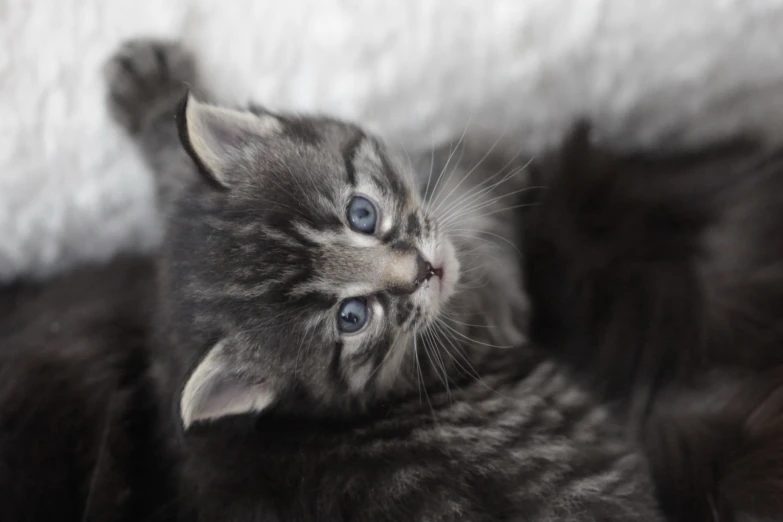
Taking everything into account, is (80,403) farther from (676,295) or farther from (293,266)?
(676,295)

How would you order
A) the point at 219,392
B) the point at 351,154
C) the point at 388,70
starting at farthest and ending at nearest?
1. the point at 388,70
2. the point at 351,154
3. the point at 219,392

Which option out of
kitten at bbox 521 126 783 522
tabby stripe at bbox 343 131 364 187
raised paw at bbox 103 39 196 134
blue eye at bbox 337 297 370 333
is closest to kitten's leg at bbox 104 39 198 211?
raised paw at bbox 103 39 196 134

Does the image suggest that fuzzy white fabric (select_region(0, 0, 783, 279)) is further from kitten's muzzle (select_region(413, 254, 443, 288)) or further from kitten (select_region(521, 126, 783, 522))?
kitten's muzzle (select_region(413, 254, 443, 288))

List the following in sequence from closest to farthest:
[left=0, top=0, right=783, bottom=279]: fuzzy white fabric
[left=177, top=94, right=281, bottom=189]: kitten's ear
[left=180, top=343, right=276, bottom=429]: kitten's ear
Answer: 1. [left=180, top=343, right=276, bottom=429]: kitten's ear
2. [left=177, top=94, right=281, bottom=189]: kitten's ear
3. [left=0, top=0, right=783, bottom=279]: fuzzy white fabric

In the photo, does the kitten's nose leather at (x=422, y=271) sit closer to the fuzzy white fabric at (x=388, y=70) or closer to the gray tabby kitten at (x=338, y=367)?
the gray tabby kitten at (x=338, y=367)

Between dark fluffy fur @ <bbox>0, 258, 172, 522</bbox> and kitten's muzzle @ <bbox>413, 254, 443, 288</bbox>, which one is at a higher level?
kitten's muzzle @ <bbox>413, 254, 443, 288</bbox>

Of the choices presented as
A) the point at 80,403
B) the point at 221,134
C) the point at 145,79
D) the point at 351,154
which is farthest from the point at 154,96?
the point at 80,403

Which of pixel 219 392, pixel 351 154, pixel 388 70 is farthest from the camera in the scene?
pixel 388 70

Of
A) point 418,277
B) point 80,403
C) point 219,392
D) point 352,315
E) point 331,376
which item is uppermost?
point 418,277
